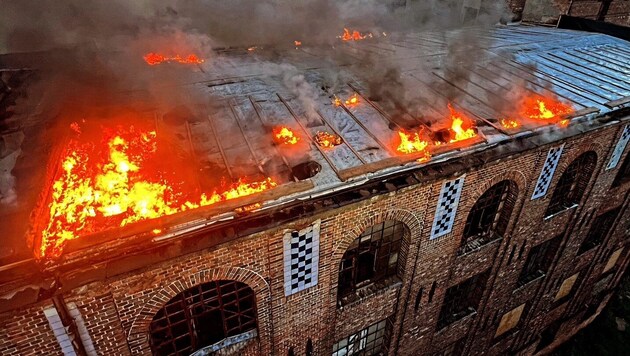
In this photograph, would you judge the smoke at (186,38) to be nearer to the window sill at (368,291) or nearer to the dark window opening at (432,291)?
the window sill at (368,291)

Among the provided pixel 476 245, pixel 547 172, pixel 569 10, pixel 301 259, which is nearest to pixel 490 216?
pixel 476 245

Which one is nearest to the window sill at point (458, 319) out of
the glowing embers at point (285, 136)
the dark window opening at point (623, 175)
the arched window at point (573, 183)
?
the arched window at point (573, 183)

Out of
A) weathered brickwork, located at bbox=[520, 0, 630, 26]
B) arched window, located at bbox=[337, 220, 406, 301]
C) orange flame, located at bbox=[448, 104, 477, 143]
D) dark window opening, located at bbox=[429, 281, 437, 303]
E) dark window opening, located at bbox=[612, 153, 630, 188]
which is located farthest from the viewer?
weathered brickwork, located at bbox=[520, 0, 630, 26]

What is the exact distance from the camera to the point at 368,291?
22.9ft

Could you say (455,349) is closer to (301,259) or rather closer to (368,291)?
(368,291)

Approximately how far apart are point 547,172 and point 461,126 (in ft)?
8.07

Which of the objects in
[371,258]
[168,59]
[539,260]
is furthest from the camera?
[539,260]

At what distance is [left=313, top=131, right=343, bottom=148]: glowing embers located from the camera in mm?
6270

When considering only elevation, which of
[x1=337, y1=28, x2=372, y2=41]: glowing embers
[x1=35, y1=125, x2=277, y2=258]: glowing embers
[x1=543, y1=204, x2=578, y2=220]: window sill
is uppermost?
[x1=337, y1=28, x2=372, y2=41]: glowing embers

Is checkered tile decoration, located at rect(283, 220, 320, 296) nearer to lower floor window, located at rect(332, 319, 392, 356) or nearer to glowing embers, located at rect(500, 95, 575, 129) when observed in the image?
lower floor window, located at rect(332, 319, 392, 356)

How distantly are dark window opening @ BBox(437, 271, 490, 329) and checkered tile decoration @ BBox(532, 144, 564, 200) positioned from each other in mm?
2314

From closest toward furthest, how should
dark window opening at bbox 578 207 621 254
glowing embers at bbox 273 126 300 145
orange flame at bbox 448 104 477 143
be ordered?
glowing embers at bbox 273 126 300 145, orange flame at bbox 448 104 477 143, dark window opening at bbox 578 207 621 254

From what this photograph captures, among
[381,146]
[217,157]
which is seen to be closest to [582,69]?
[381,146]

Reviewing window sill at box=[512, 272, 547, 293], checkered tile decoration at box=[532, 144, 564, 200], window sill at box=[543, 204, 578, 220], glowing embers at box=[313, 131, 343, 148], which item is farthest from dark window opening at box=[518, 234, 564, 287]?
glowing embers at box=[313, 131, 343, 148]
